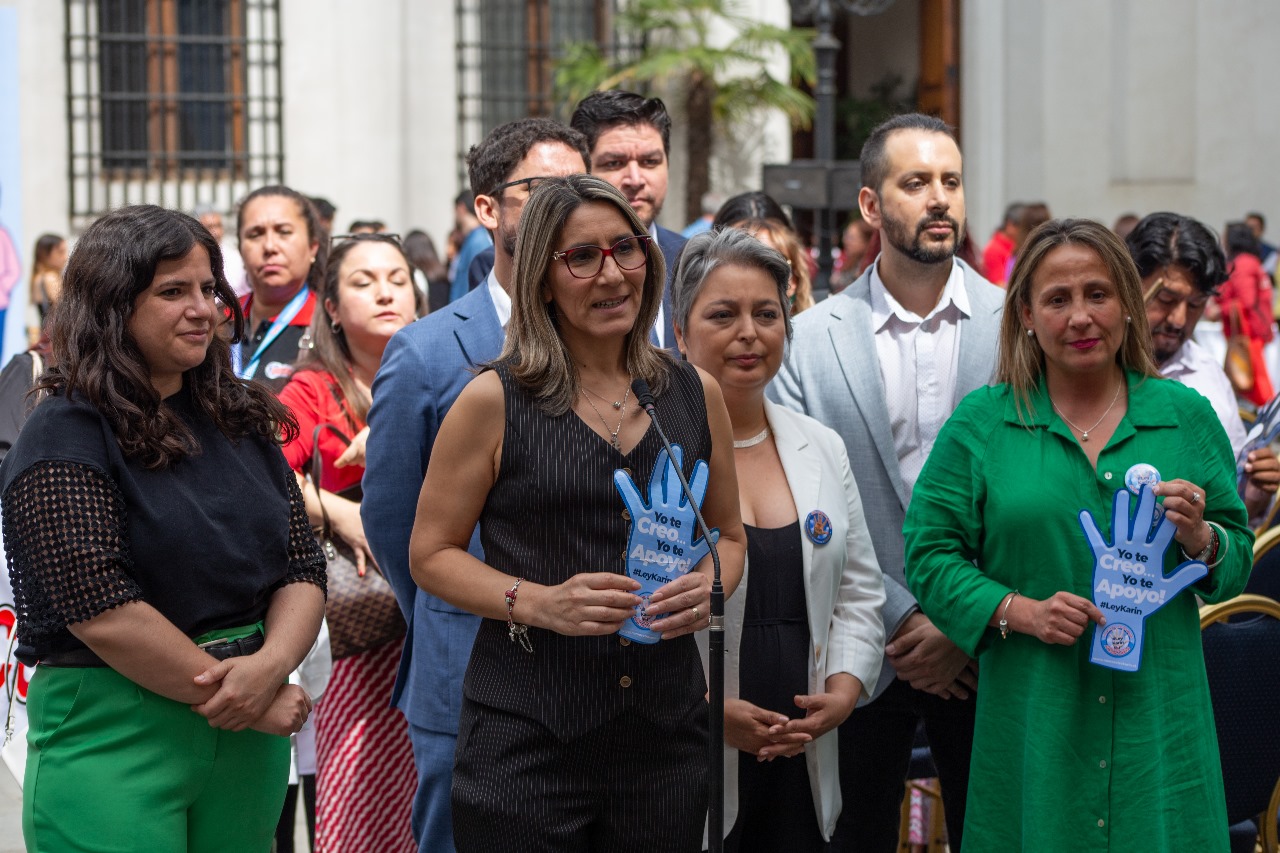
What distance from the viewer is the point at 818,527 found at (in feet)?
11.2

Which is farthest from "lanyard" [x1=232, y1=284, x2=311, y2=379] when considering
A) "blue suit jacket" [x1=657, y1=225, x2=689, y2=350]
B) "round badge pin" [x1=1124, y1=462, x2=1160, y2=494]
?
"round badge pin" [x1=1124, y1=462, x2=1160, y2=494]

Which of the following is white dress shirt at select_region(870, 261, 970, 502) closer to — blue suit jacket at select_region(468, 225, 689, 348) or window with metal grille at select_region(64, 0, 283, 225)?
blue suit jacket at select_region(468, 225, 689, 348)

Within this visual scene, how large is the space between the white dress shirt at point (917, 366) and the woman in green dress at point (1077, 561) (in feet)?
1.51

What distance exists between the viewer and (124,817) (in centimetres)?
275

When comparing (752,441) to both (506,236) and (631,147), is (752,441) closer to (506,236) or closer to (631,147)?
(506,236)

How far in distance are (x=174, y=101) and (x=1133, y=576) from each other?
510 inches

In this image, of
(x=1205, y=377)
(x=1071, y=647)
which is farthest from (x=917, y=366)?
(x=1205, y=377)

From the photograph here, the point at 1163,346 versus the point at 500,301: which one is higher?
the point at 500,301

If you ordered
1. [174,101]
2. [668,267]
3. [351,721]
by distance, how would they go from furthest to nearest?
[174,101] < [668,267] < [351,721]

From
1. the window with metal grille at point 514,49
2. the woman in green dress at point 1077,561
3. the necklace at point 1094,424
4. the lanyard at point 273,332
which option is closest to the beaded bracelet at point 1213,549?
the woman in green dress at point 1077,561

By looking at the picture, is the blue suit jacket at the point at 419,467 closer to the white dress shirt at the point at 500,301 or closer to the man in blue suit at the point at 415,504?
the man in blue suit at the point at 415,504

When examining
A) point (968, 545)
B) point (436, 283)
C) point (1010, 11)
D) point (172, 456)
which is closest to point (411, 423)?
point (172, 456)

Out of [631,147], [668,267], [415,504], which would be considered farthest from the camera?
[631,147]

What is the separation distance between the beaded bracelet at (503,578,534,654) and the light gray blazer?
1272 mm
